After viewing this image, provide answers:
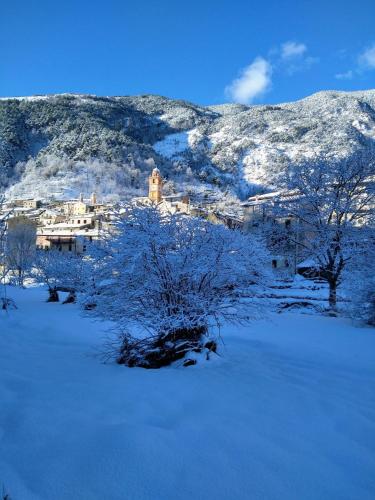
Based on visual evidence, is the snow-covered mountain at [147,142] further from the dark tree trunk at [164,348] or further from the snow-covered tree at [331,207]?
the dark tree trunk at [164,348]

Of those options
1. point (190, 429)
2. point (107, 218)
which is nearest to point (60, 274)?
point (107, 218)

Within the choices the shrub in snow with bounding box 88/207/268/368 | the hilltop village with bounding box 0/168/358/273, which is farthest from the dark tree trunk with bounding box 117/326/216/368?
the hilltop village with bounding box 0/168/358/273

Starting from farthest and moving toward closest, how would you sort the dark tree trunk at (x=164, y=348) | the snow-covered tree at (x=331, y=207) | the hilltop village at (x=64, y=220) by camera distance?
1. the hilltop village at (x=64, y=220)
2. the snow-covered tree at (x=331, y=207)
3. the dark tree trunk at (x=164, y=348)

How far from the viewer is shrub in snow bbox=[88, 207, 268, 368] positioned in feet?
22.6

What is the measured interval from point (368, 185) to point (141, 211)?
13739 millimetres

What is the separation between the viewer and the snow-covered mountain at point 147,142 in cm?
12838

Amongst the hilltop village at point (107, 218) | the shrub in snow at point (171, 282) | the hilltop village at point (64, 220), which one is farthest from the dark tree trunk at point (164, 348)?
the hilltop village at point (64, 220)

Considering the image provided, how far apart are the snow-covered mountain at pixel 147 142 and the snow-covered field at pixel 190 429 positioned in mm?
110599

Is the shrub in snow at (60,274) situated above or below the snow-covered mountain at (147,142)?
below

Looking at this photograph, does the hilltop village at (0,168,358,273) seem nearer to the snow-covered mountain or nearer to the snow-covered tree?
the snow-covered tree

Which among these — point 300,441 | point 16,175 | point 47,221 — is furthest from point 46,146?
point 300,441

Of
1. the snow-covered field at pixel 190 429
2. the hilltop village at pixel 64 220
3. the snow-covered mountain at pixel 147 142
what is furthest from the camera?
the snow-covered mountain at pixel 147 142

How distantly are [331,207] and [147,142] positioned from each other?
173917mm

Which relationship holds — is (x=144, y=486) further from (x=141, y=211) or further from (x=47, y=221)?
(x=47, y=221)
